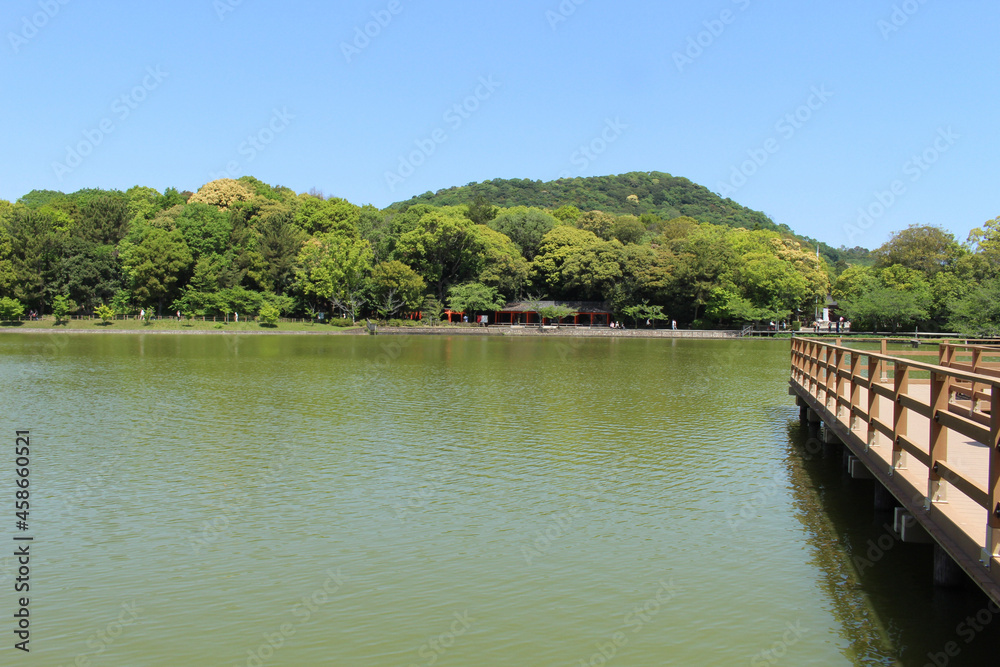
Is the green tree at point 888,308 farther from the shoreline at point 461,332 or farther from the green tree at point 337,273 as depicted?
the green tree at point 337,273

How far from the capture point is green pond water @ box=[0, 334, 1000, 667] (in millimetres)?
6102

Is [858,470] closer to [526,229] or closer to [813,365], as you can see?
[813,365]

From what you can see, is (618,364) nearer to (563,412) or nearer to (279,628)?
Answer: (563,412)

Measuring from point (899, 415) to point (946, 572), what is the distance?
1.53 meters

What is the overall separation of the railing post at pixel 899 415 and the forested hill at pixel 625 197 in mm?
150675

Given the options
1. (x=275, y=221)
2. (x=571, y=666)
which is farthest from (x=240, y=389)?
(x=275, y=221)

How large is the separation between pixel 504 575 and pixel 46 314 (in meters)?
82.8

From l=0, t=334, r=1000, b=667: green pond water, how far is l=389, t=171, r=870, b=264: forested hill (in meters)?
143

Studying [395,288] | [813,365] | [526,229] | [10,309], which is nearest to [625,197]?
[526,229]

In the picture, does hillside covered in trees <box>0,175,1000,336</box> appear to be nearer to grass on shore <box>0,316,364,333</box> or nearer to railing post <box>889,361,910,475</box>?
grass on shore <box>0,316,364,333</box>

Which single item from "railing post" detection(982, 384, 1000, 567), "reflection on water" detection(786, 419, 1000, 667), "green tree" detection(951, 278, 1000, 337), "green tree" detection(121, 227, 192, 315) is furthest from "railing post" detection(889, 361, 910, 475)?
"green tree" detection(121, 227, 192, 315)

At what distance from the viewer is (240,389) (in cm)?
2288

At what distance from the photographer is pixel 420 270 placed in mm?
78250

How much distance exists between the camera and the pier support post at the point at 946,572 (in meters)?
6.68
